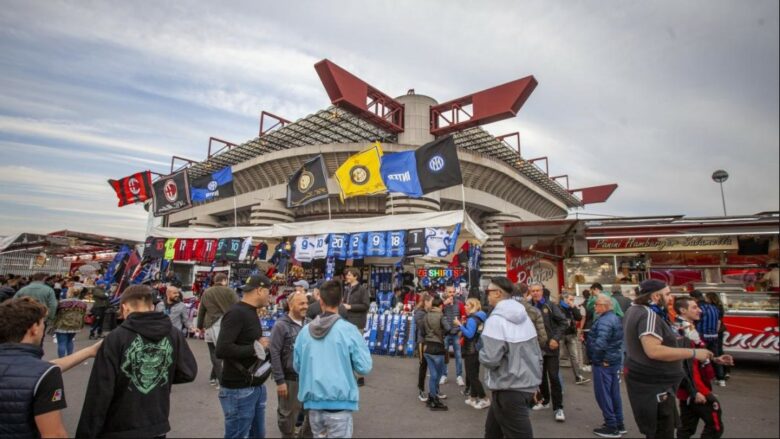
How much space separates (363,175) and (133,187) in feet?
69.8

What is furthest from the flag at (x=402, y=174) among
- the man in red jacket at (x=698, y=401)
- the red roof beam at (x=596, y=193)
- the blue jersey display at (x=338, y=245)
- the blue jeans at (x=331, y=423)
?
the red roof beam at (x=596, y=193)

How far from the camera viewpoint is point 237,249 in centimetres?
1460

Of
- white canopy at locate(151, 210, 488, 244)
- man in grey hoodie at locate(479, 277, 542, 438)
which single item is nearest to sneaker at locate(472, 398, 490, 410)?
man in grey hoodie at locate(479, 277, 542, 438)

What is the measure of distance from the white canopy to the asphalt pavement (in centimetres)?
504

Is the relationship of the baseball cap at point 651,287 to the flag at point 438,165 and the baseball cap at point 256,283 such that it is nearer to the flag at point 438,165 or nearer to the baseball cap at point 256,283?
the baseball cap at point 256,283

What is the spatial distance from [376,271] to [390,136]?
12.5 metres

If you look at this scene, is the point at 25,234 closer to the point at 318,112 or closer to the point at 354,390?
the point at 318,112

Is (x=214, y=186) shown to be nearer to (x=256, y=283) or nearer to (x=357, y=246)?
(x=357, y=246)

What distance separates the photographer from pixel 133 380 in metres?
2.50

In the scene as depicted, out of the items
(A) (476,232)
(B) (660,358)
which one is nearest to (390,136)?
(A) (476,232)

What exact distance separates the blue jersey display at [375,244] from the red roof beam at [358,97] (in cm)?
951

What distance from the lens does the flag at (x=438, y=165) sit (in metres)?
11.4

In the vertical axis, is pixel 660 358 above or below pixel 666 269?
below

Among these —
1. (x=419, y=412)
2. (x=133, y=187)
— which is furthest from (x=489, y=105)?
(x=133, y=187)
